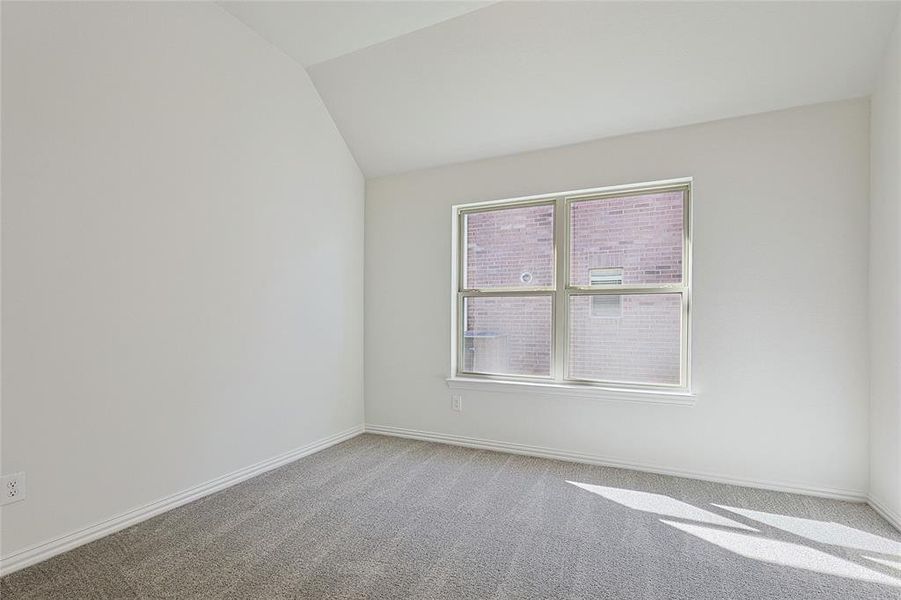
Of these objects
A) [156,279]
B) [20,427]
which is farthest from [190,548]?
[156,279]

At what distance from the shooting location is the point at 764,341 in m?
2.72

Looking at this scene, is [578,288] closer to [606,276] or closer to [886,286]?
[606,276]

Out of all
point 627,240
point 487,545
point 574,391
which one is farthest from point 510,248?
point 487,545

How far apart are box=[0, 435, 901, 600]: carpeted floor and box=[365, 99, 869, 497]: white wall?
0.84ft

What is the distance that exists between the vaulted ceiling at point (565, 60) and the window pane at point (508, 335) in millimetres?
1229

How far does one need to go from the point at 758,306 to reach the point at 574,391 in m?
1.27

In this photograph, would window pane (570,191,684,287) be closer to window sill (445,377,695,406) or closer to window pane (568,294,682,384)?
window pane (568,294,682,384)

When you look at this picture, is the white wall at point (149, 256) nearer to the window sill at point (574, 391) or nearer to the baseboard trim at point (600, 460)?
the baseboard trim at point (600, 460)

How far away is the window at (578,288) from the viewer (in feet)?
10.0

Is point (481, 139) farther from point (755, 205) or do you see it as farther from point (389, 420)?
point (389, 420)

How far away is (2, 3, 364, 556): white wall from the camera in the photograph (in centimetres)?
185

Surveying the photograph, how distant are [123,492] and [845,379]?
395 centimetres

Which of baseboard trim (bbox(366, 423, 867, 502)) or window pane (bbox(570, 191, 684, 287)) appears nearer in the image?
baseboard trim (bbox(366, 423, 867, 502))

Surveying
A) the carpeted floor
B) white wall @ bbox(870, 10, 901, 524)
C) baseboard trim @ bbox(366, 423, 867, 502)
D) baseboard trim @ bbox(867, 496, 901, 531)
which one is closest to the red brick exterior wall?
baseboard trim @ bbox(366, 423, 867, 502)
